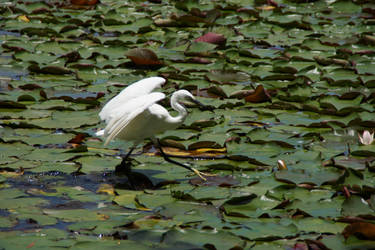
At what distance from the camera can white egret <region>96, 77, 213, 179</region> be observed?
15.1 ft

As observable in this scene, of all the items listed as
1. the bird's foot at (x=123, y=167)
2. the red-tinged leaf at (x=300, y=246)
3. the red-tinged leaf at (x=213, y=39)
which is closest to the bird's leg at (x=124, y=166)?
the bird's foot at (x=123, y=167)

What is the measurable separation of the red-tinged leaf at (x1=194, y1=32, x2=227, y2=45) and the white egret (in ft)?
10.0

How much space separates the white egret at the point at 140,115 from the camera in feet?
15.1

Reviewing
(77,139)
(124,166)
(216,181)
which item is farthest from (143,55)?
(216,181)

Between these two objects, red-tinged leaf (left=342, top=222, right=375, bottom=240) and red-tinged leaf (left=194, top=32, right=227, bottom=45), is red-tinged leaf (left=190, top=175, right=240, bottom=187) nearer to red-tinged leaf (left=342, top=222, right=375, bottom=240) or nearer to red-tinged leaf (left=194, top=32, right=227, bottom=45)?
red-tinged leaf (left=342, top=222, right=375, bottom=240)

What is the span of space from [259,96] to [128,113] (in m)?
2.19

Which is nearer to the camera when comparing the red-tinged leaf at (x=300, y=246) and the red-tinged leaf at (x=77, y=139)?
the red-tinged leaf at (x=300, y=246)

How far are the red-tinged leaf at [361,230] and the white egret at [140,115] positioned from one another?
4.62ft

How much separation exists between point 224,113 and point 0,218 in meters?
2.79

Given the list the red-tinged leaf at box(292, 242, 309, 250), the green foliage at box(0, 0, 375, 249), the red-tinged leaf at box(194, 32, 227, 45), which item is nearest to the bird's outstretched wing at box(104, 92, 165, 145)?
the green foliage at box(0, 0, 375, 249)

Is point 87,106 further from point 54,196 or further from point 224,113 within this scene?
point 54,196

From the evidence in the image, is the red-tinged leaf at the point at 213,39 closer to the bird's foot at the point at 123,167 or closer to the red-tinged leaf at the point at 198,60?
the red-tinged leaf at the point at 198,60

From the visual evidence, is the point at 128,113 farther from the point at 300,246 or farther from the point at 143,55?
the point at 143,55

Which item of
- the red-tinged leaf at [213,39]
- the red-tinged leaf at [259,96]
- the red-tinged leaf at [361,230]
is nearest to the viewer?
the red-tinged leaf at [361,230]
